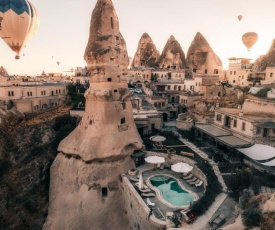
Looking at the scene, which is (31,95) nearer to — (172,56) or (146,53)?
(172,56)

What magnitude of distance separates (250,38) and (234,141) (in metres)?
14.4

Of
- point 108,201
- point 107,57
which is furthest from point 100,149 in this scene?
point 107,57

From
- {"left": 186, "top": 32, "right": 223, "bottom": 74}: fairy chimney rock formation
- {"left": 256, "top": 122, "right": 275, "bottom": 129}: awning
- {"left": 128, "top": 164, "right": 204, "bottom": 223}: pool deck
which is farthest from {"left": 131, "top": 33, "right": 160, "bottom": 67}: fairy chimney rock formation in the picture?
{"left": 256, "top": 122, "right": 275, "bottom": 129}: awning

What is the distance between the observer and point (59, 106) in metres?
49.8

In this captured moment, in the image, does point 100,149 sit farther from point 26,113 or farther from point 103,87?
point 26,113

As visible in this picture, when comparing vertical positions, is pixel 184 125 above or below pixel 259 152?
below

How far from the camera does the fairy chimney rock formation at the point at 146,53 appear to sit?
83.2 metres

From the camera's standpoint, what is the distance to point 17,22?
2361 centimetres

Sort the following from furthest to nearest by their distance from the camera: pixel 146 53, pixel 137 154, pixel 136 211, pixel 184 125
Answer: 1. pixel 146 53
2. pixel 184 125
3. pixel 137 154
4. pixel 136 211

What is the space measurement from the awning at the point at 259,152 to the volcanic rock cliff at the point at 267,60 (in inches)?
1436

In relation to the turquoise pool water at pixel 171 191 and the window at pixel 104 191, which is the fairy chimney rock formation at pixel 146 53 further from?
the turquoise pool water at pixel 171 191

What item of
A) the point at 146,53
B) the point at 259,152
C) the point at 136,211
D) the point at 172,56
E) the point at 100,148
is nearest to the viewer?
the point at 136,211

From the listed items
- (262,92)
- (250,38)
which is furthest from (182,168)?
(262,92)

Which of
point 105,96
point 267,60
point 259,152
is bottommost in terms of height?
point 259,152
